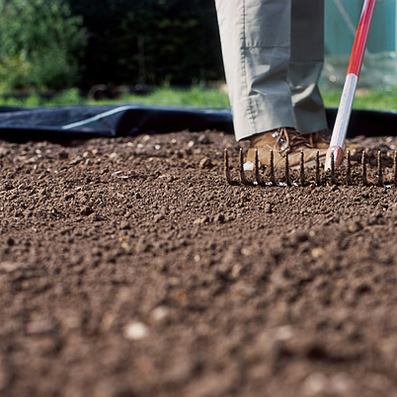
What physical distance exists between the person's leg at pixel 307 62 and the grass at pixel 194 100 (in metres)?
1.82

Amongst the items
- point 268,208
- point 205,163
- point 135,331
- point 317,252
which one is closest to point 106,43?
point 205,163

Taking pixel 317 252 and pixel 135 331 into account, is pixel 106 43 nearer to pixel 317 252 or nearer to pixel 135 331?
pixel 317 252

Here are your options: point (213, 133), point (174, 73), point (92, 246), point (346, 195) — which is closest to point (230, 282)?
point (92, 246)

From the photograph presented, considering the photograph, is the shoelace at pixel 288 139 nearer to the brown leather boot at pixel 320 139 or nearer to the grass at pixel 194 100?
the brown leather boot at pixel 320 139

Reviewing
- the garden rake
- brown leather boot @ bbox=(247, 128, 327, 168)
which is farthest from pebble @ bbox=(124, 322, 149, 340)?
brown leather boot @ bbox=(247, 128, 327, 168)

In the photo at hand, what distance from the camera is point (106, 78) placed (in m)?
7.77

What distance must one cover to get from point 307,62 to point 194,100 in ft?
8.85

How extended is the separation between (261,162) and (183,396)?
5.34 feet

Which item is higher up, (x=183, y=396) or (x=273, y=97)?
(x=273, y=97)

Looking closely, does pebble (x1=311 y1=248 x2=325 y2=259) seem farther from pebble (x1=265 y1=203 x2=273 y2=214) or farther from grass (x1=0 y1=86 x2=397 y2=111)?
grass (x1=0 y1=86 x2=397 y2=111)

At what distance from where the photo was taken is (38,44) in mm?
7363

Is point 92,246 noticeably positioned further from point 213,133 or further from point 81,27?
point 81,27

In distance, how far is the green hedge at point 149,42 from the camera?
7.55 m

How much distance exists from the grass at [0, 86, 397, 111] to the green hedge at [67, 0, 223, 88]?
1.37 metres
